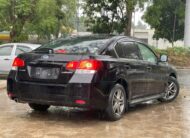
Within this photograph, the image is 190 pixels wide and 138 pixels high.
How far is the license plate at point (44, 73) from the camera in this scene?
773cm

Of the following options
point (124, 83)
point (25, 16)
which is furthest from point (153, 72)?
point (25, 16)

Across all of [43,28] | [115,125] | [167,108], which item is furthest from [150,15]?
[115,125]

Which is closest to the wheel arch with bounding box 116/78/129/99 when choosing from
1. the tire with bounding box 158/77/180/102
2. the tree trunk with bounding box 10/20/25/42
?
the tire with bounding box 158/77/180/102

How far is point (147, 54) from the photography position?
32.1 feet

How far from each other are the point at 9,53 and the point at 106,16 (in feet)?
56.8

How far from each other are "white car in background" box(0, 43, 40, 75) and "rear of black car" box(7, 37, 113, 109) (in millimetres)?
8507

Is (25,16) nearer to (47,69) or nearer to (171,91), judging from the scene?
(171,91)

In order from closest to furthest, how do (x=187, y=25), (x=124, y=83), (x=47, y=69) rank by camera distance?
1. (x=47, y=69)
2. (x=124, y=83)
3. (x=187, y=25)

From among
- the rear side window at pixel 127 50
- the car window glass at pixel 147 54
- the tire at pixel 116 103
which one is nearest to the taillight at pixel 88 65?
the tire at pixel 116 103

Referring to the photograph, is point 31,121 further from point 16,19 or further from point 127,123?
point 16,19

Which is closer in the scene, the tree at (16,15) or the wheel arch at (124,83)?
the wheel arch at (124,83)

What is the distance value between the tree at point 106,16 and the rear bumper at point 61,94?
80.6 feet

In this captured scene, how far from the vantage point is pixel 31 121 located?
26.3ft

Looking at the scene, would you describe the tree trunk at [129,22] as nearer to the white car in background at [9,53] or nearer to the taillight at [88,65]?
the white car in background at [9,53]
